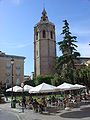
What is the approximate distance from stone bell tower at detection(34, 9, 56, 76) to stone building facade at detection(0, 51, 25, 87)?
9.66 metres

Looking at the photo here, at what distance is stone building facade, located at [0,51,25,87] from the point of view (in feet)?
261

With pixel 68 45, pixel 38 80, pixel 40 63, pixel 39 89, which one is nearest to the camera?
pixel 39 89

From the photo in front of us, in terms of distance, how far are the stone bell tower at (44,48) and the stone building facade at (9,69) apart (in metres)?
9.66

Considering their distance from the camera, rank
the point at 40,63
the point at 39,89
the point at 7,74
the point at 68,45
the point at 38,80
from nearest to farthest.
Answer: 1. the point at 39,89
2. the point at 68,45
3. the point at 38,80
4. the point at 7,74
5. the point at 40,63

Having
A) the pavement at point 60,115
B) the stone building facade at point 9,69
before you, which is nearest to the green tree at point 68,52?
the pavement at point 60,115

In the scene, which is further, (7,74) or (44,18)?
(44,18)

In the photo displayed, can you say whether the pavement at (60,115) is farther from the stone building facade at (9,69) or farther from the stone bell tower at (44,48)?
the stone bell tower at (44,48)

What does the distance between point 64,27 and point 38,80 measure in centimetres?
3666

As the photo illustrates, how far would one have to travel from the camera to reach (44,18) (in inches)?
3942

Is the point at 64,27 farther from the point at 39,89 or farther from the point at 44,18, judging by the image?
the point at 44,18

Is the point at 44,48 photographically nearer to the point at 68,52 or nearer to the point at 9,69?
the point at 9,69

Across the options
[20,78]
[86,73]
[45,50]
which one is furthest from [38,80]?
[86,73]

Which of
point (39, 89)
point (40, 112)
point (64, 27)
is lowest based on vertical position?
point (40, 112)

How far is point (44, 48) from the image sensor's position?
91.4 metres
